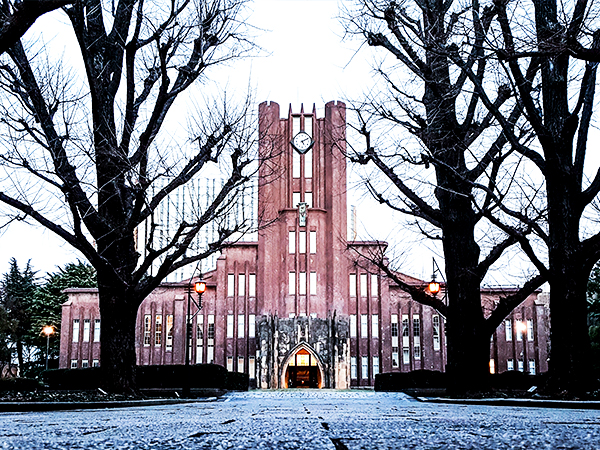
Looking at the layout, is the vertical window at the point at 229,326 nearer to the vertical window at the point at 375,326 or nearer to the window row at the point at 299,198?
the window row at the point at 299,198

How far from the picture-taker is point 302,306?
51.7 meters

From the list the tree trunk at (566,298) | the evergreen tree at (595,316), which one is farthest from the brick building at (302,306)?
the tree trunk at (566,298)

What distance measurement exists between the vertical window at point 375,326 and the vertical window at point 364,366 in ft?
5.89

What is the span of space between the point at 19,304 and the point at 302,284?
27.2m

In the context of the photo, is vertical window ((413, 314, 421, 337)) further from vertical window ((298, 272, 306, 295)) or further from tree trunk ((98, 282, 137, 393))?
tree trunk ((98, 282, 137, 393))

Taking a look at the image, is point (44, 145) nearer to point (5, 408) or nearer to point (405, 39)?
point (5, 408)

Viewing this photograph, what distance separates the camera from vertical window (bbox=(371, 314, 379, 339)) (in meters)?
52.4

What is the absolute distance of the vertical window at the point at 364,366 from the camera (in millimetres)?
51656

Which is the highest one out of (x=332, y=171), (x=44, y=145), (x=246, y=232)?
(x=332, y=171)

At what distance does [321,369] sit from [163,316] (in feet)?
42.8

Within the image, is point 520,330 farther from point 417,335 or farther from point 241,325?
point 241,325

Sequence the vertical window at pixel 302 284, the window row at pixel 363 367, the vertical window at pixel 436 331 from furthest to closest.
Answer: the vertical window at pixel 436 331, the vertical window at pixel 302 284, the window row at pixel 363 367

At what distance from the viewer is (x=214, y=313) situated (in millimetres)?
53000

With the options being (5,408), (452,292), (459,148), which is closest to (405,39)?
(459,148)
